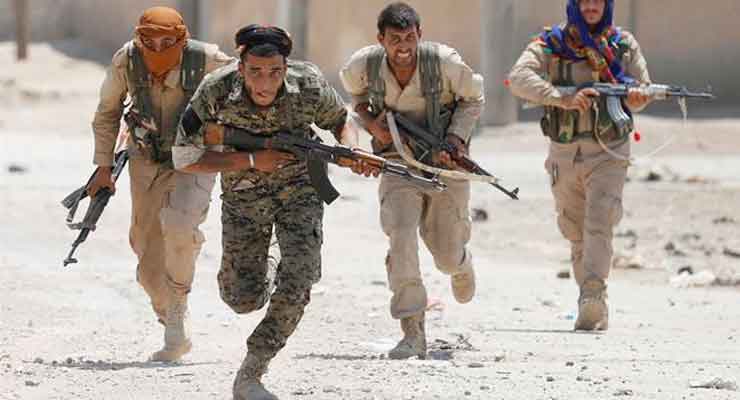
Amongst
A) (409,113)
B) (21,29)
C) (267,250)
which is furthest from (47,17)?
(267,250)

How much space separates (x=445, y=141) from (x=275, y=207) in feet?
5.61

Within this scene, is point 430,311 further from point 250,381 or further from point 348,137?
point 250,381

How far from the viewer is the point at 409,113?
8.15 m

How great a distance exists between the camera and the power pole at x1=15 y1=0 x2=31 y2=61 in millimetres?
25828

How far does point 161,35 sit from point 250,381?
2104 millimetres

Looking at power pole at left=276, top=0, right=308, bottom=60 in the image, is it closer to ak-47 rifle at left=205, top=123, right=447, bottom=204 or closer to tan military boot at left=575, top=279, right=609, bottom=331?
tan military boot at left=575, top=279, right=609, bottom=331

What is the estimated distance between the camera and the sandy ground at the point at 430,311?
6914 millimetres

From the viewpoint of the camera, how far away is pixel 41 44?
28.0 metres

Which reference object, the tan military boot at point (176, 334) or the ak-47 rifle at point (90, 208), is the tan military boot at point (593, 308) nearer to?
the tan military boot at point (176, 334)

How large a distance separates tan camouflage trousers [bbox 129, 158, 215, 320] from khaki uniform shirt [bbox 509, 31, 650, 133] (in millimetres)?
1857

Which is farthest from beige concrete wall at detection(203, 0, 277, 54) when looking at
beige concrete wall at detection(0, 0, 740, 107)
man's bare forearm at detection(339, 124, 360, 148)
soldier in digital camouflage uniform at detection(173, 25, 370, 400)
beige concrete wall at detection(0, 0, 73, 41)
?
soldier in digital camouflage uniform at detection(173, 25, 370, 400)

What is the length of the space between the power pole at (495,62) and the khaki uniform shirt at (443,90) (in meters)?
13.6

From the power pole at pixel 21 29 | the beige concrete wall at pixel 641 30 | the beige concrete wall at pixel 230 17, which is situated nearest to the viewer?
the beige concrete wall at pixel 641 30

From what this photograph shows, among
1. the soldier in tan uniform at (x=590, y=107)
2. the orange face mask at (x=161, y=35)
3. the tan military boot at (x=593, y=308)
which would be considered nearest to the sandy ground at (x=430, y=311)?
the tan military boot at (x=593, y=308)
